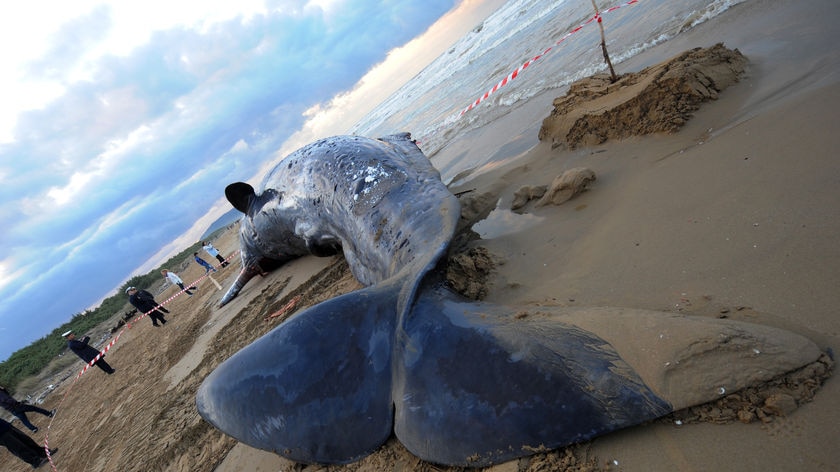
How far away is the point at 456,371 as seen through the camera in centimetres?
187

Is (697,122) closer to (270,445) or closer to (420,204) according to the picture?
(420,204)

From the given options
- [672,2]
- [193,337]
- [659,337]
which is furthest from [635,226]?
[193,337]

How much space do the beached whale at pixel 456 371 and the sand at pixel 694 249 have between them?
141mm

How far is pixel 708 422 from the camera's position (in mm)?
1564

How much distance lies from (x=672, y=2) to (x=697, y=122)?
6.56m

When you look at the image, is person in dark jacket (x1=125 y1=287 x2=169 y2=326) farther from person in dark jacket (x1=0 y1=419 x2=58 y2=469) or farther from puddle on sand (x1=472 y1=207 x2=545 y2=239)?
puddle on sand (x1=472 y1=207 x2=545 y2=239)

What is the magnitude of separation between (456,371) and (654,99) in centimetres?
395

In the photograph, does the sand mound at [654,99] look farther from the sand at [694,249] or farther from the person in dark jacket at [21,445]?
the person in dark jacket at [21,445]

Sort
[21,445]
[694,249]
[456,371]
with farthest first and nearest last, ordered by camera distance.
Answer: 1. [21,445]
2. [694,249]
3. [456,371]

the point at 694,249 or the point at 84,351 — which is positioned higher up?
the point at 84,351

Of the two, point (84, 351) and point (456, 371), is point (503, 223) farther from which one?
point (84, 351)

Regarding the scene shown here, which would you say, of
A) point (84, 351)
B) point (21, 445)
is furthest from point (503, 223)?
point (84, 351)

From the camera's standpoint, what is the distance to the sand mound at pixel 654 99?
4059 mm

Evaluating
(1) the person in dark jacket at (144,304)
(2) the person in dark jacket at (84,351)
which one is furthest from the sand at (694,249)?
(1) the person in dark jacket at (144,304)
